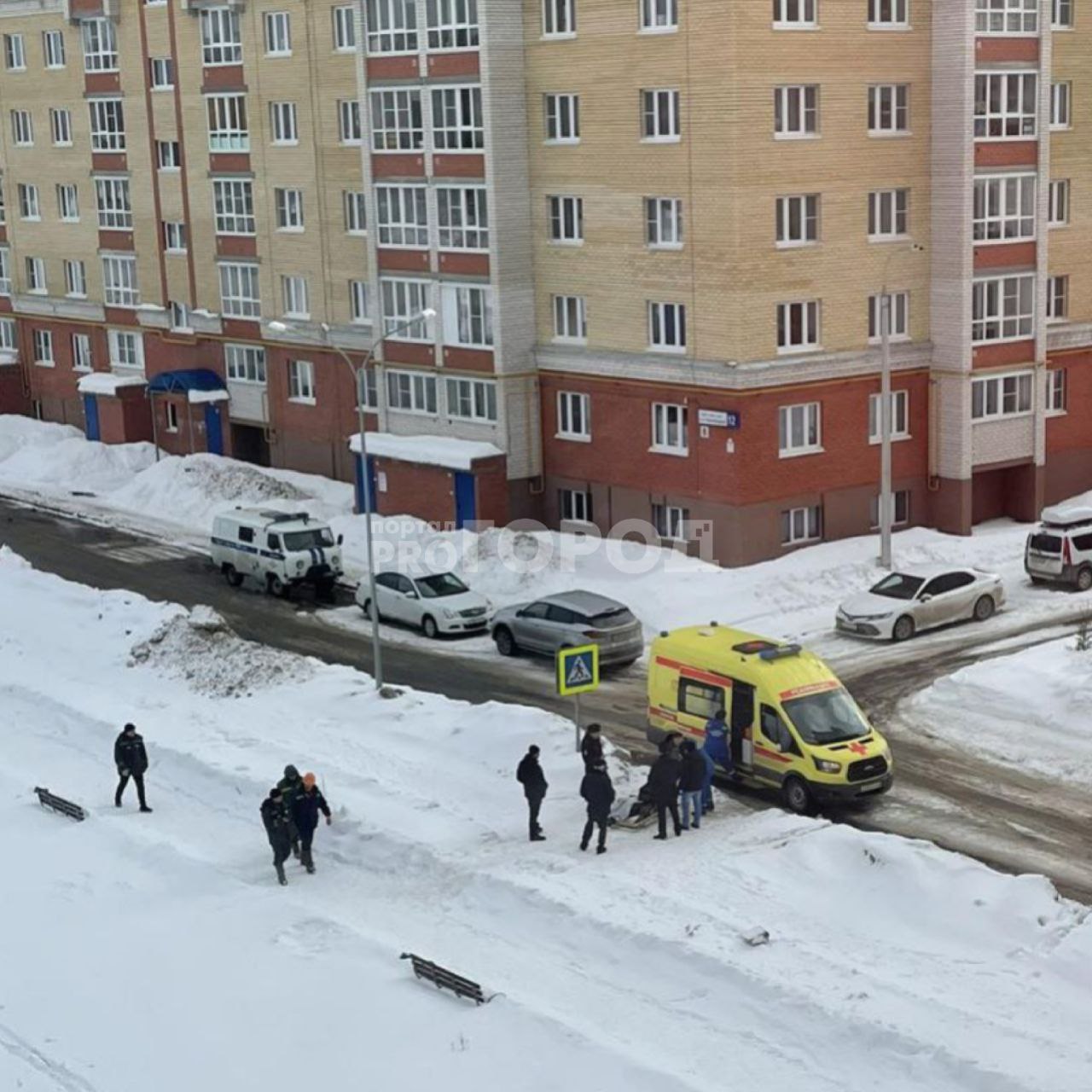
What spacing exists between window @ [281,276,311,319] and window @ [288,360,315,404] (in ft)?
5.16

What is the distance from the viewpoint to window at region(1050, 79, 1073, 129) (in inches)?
1946

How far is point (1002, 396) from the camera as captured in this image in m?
48.4

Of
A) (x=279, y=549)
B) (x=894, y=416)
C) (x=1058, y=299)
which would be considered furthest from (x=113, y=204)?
(x=1058, y=299)

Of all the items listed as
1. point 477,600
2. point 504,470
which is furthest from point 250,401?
point 477,600

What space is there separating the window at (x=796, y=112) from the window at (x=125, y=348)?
31156mm

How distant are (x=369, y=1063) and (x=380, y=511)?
32389mm

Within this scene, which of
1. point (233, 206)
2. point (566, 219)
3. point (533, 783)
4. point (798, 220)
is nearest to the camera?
point (533, 783)

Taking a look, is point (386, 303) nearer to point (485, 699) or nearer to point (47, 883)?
point (485, 699)

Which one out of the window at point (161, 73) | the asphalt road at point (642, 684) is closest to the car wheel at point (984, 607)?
the asphalt road at point (642, 684)

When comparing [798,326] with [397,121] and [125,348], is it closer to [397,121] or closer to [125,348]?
[397,121]

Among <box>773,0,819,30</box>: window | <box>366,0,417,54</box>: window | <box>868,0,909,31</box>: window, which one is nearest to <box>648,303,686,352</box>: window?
<box>773,0,819,30</box>: window

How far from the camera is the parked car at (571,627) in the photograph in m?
38.2

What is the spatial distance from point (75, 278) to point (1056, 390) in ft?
127

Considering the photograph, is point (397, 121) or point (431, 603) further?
point (397, 121)
